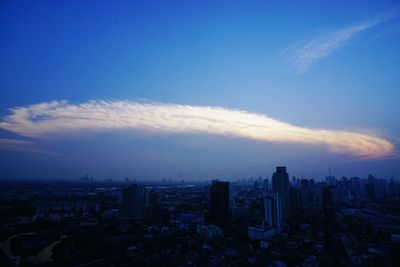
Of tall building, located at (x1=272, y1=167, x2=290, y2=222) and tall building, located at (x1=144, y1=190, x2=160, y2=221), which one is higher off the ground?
tall building, located at (x1=272, y1=167, x2=290, y2=222)

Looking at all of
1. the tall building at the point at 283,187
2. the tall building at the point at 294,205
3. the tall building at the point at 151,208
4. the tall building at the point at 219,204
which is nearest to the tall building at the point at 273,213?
the tall building at the point at 219,204

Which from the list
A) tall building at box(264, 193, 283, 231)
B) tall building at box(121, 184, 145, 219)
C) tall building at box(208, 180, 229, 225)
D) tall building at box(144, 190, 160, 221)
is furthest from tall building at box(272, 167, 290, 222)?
tall building at box(121, 184, 145, 219)

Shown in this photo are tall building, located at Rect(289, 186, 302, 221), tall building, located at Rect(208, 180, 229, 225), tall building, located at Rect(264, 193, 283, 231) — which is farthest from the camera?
tall building, located at Rect(289, 186, 302, 221)

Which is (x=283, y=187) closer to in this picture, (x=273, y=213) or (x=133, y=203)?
(x=273, y=213)

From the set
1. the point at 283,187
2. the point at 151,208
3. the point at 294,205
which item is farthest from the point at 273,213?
the point at 151,208

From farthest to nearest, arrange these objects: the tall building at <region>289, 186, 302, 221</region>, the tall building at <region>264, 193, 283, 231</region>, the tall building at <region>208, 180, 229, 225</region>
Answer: the tall building at <region>289, 186, 302, 221</region> → the tall building at <region>208, 180, 229, 225</region> → the tall building at <region>264, 193, 283, 231</region>

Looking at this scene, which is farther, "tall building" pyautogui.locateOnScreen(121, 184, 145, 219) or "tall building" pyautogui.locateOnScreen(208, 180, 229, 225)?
"tall building" pyautogui.locateOnScreen(121, 184, 145, 219)

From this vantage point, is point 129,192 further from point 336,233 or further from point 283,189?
point 336,233

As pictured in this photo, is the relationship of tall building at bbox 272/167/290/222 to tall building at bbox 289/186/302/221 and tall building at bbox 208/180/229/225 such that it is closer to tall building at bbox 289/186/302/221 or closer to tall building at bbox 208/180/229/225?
tall building at bbox 289/186/302/221

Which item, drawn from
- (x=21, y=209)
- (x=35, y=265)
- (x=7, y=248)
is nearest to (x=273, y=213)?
(x=35, y=265)
